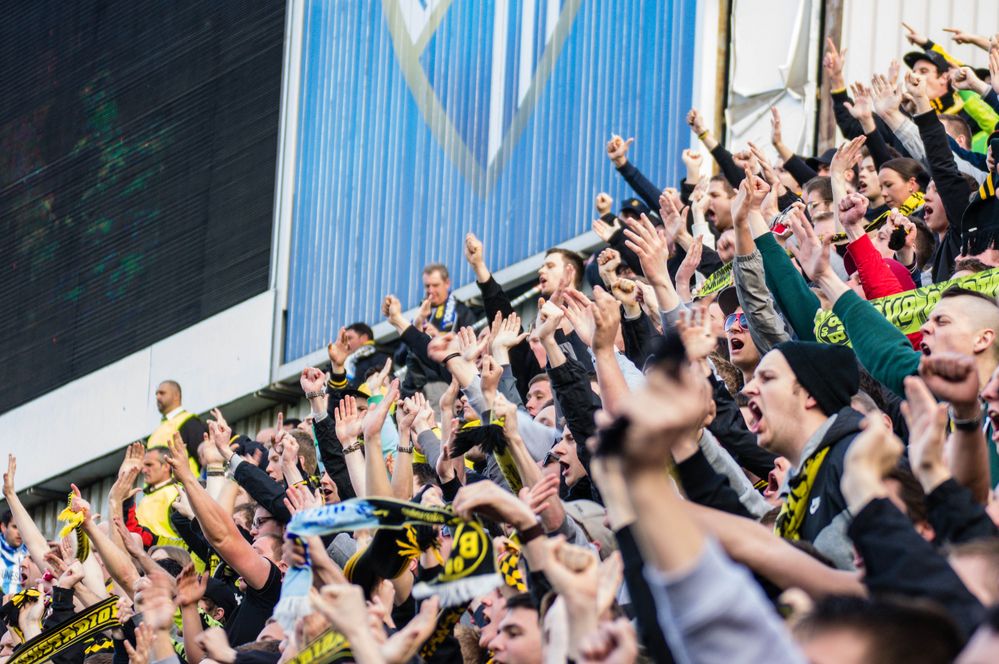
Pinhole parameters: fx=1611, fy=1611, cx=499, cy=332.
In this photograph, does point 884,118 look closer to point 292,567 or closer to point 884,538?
point 292,567

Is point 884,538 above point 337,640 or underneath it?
above

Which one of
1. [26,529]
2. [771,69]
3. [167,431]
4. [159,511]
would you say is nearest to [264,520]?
[26,529]

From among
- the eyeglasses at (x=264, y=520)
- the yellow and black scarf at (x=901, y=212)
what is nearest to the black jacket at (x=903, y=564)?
the eyeglasses at (x=264, y=520)

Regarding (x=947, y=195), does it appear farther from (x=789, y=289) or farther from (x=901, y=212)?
(x=789, y=289)

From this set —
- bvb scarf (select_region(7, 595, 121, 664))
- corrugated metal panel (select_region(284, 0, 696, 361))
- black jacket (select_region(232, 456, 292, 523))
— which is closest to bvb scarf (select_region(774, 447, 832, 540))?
black jacket (select_region(232, 456, 292, 523))

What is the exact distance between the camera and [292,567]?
471 cm

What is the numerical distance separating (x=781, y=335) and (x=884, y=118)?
8.52ft

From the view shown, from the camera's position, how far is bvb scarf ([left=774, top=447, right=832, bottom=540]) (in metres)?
4.00

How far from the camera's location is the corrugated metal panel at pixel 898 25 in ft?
33.8

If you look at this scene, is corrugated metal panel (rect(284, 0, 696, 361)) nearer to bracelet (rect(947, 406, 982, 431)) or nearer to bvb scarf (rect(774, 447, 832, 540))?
bvb scarf (rect(774, 447, 832, 540))

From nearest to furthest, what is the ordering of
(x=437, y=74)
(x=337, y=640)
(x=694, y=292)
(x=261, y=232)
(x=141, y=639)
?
(x=337, y=640)
(x=141, y=639)
(x=694, y=292)
(x=437, y=74)
(x=261, y=232)

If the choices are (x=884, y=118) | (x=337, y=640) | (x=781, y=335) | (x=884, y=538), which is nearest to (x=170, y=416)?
(x=884, y=118)

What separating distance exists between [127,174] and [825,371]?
12496 mm

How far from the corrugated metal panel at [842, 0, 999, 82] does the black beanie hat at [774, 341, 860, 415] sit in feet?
20.5
